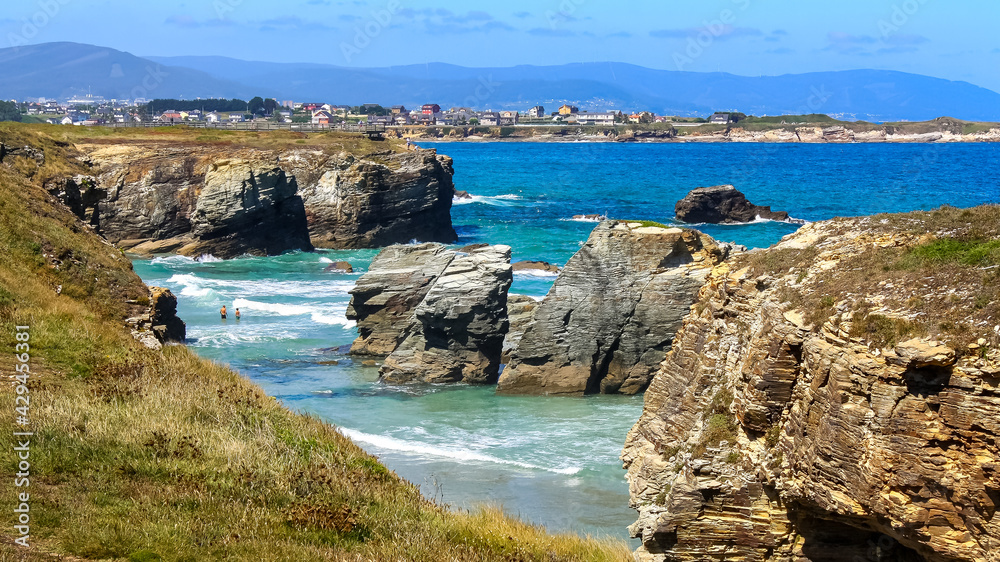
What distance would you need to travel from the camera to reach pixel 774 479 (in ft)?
35.5

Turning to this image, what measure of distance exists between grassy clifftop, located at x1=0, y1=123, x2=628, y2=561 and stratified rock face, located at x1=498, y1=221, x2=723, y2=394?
1285 centimetres

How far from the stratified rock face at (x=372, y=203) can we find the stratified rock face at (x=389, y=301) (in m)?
33.8

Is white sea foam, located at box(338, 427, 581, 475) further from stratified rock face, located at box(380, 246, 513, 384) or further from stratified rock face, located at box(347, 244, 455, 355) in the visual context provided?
stratified rock face, located at box(347, 244, 455, 355)

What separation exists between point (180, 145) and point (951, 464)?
3025 inches

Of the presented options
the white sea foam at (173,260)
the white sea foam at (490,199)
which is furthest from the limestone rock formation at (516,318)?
the white sea foam at (490,199)

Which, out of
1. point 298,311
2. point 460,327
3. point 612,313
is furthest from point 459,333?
point 298,311

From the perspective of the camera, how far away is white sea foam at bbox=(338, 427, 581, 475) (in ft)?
69.3

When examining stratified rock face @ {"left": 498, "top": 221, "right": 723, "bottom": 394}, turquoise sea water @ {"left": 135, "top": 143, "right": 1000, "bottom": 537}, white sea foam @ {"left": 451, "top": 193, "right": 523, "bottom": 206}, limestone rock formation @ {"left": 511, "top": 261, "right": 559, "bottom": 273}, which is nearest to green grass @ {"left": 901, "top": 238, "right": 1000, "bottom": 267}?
turquoise sea water @ {"left": 135, "top": 143, "right": 1000, "bottom": 537}

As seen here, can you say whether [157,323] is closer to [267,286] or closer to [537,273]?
[267,286]

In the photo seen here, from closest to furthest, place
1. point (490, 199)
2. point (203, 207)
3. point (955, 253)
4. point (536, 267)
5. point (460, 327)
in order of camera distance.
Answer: point (955, 253)
point (460, 327)
point (536, 267)
point (203, 207)
point (490, 199)

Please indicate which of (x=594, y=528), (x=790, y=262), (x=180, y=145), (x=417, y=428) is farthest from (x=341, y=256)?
(x=790, y=262)

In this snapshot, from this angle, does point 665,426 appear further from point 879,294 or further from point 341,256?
point 341,256

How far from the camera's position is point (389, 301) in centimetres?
3419

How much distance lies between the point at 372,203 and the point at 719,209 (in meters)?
30.9
